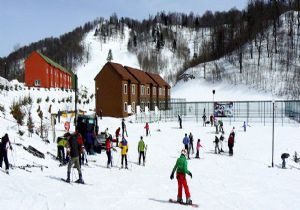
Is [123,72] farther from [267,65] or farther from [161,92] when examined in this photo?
[267,65]

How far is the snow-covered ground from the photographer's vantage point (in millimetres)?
10500

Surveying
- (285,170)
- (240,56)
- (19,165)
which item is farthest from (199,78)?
(19,165)

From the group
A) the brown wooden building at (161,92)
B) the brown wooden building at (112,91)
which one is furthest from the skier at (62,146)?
the brown wooden building at (161,92)

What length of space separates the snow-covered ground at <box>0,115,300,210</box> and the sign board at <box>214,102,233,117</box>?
20.5m

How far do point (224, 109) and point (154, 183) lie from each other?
35.0 m

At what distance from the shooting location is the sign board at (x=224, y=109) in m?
48.1

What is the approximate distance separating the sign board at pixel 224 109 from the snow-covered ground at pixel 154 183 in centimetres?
2053

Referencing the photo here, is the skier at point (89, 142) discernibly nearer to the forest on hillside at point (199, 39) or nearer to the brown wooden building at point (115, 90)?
the brown wooden building at point (115, 90)

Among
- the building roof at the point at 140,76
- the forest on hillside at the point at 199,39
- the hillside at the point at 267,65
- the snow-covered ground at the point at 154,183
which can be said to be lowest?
the snow-covered ground at the point at 154,183

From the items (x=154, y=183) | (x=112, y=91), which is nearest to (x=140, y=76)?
(x=112, y=91)

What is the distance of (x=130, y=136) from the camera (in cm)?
3403

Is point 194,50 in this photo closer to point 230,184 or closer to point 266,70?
point 266,70

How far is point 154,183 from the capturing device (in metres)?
15.1

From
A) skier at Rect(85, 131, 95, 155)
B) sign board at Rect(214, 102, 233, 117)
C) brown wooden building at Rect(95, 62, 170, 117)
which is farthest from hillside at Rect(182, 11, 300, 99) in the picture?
skier at Rect(85, 131, 95, 155)
